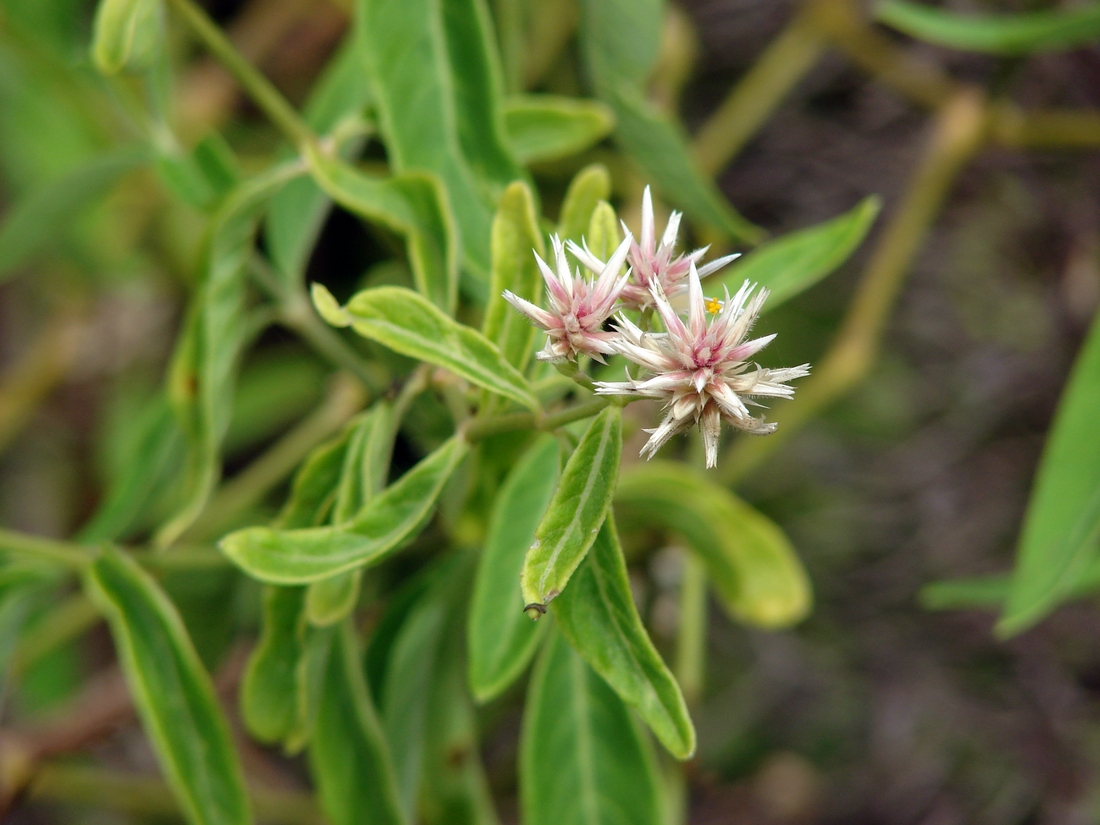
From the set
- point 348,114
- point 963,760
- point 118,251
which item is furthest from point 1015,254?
point 118,251

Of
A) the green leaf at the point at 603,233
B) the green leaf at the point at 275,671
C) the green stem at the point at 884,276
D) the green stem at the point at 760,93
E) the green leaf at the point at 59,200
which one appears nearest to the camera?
the green leaf at the point at 603,233

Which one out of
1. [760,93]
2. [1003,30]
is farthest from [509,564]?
[760,93]

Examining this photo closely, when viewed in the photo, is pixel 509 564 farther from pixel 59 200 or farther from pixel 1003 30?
pixel 1003 30

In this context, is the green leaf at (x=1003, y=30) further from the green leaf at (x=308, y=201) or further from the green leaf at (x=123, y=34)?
the green leaf at (x=123, y=34)

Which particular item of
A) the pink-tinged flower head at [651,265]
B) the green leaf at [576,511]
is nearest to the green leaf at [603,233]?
the pink-tinged flower head at [651,265]

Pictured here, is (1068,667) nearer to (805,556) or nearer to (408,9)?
(805,556)
